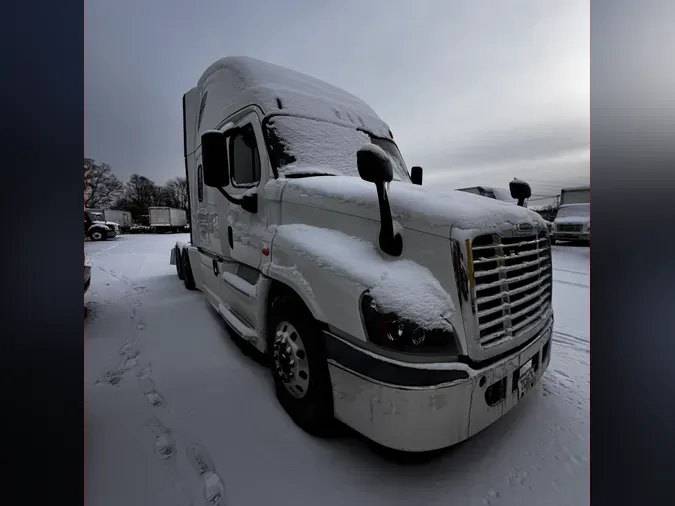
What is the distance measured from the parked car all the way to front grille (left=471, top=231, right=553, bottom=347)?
238 millimetres

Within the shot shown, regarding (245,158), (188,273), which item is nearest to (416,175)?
(245,158)

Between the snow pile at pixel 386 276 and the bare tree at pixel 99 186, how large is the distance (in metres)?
1.04

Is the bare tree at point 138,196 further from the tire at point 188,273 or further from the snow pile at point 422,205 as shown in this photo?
the tire at point 188,273

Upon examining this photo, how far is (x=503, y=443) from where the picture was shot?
1.86 meters

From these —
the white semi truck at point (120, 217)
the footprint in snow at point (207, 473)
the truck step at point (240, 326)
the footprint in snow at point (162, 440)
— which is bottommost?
the footprint in snow at point (207, 473)

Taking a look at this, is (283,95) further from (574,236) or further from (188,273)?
(188,273)

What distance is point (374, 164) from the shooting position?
165 cm

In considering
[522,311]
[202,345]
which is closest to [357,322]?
[522,311]

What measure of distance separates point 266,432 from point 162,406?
81 centimetres

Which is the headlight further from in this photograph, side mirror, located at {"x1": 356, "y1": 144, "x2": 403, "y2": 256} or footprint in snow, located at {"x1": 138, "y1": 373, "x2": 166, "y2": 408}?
footprint in snow, located at {"x1": 138, "y1": 373, "x2": 166, "y2": 408}

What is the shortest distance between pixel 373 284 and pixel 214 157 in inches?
73.0

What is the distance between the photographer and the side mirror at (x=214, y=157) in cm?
250

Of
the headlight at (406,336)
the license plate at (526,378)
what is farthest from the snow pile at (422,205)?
the license plate at (526,378)
